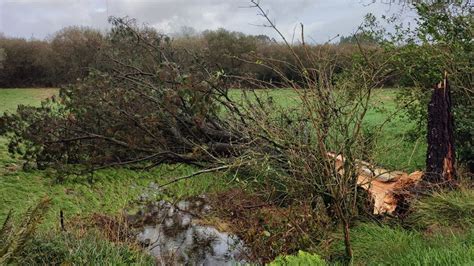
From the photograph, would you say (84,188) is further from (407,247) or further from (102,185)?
(407,247)

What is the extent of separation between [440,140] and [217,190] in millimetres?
4206

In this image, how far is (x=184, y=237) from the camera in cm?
760

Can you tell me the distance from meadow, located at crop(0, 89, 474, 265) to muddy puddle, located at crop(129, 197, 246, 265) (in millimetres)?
380

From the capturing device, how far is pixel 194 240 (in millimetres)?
7520

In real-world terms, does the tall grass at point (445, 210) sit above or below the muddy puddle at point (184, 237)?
above

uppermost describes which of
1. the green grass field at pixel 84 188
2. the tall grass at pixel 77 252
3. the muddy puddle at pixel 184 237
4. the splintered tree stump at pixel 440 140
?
the splintered tree stump at pixel 440 140

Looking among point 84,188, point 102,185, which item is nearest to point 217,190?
point 102,185

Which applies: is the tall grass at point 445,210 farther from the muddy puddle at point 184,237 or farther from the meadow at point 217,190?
the muddy puddle at point 184,237

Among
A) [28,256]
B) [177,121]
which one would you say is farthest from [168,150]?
[28,256]

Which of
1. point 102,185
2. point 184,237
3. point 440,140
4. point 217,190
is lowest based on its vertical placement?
point 184,237

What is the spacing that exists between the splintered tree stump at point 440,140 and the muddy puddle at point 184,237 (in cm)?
286

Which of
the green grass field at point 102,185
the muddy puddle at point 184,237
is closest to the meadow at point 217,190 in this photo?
the green grass field at point 102,185

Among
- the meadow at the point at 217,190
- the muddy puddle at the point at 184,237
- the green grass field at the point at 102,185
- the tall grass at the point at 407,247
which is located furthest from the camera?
the green grass field at the point at 102,185

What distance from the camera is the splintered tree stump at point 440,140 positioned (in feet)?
23.2
